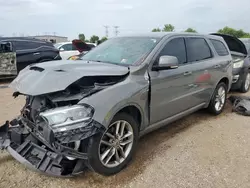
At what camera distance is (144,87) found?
333cm

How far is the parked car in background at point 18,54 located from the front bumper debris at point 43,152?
6469 mm

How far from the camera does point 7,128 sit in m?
3.62

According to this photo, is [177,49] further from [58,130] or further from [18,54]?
[18,54]

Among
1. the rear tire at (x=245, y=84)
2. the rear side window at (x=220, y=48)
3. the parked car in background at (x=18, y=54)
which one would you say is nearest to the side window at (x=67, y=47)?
the parked car in background at (x=18, y=54)

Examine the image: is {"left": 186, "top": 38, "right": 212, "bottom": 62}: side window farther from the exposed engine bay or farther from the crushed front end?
the crushed front end

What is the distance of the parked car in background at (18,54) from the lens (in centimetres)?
943

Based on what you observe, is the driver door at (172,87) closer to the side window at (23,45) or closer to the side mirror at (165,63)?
the side mirror at (165,63)

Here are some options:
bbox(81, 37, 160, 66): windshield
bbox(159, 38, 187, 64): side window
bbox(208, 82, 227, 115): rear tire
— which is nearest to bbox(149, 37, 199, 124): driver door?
bbox(159, 38, 187, 64): side window

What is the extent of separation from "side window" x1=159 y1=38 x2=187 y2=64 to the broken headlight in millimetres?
1643

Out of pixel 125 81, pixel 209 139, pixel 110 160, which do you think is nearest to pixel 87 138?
pixel 110 160

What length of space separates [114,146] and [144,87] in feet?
2.82

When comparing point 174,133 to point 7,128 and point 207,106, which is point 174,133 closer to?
point 207,106

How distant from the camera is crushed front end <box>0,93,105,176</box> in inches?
103

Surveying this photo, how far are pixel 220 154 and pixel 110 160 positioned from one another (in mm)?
1685
